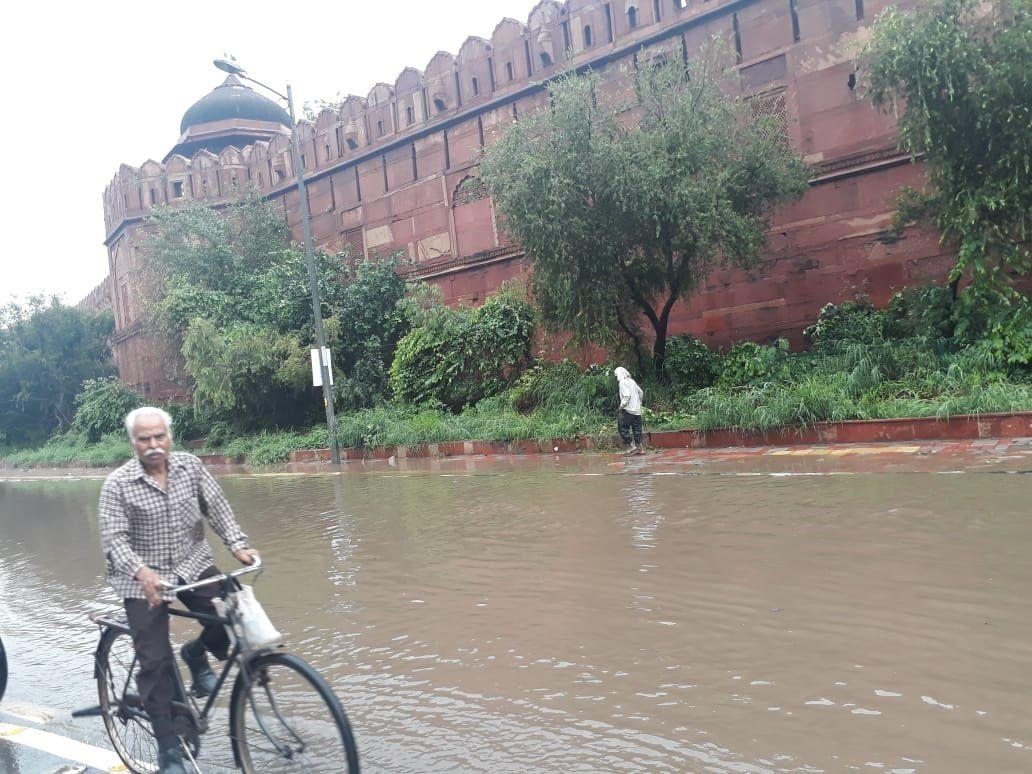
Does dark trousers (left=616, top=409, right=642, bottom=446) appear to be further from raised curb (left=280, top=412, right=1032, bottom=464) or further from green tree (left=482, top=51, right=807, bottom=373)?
green tree (left=482, top=51, right=807, bottom=373)

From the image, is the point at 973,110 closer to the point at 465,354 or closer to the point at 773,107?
the point at 773,107

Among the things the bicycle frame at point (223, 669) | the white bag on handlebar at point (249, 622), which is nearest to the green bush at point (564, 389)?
the bicycle frame at point (223, 669)

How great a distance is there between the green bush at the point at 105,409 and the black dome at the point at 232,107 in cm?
1278

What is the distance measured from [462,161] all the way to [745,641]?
2061cm

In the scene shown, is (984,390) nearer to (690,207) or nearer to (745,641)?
(690,207)

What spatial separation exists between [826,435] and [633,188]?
4810 millimetres

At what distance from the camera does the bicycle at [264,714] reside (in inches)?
110

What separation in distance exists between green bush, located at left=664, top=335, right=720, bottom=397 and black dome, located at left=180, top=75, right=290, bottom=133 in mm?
27997

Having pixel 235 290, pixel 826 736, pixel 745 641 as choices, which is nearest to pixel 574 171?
pixel 745 641

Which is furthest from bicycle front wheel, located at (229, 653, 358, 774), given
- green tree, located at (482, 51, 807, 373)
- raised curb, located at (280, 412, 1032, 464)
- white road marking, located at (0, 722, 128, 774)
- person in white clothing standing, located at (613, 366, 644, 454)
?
green tree, located at (482, 51, 807, 373)

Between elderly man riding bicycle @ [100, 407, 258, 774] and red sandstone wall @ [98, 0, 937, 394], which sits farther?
red sandstone wall @ [98, 0, 937, 394]

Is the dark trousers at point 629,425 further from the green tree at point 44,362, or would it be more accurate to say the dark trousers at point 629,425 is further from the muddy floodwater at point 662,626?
the green tree at point 44,362

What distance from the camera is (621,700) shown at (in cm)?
367

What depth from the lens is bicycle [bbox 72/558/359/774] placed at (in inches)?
110
